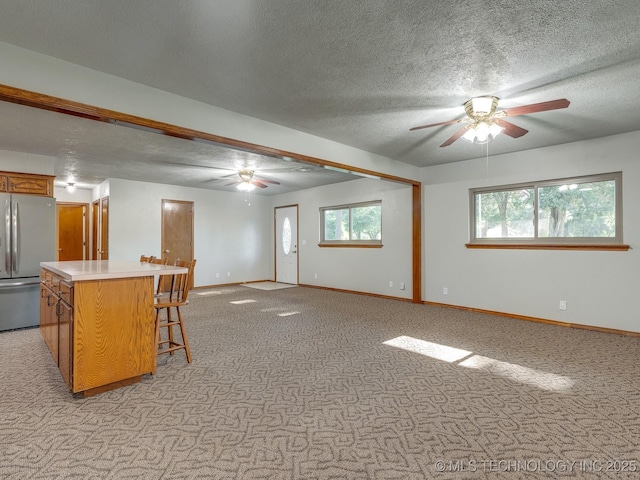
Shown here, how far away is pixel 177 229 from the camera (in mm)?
7555

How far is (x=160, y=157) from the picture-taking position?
5074mm

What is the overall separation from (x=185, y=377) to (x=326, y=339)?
163 centimetres

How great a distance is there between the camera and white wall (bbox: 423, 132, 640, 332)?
13.5 ft

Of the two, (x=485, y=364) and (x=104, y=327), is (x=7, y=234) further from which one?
(x=485, y=364)

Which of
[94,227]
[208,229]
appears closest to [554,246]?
[208,229]

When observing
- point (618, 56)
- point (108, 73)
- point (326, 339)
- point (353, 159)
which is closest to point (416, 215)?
point (353, 159)

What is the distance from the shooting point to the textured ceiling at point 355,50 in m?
1.96

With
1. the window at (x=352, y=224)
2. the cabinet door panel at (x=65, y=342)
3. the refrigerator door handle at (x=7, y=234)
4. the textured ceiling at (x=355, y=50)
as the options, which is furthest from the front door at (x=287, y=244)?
the cabinet door panel at (x=65, y=342)

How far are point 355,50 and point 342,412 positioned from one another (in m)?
→ 2.48

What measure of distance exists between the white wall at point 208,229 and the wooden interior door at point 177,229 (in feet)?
0.36

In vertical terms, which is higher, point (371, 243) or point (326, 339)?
point (371, 243)

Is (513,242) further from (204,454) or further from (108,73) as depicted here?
(108,73)

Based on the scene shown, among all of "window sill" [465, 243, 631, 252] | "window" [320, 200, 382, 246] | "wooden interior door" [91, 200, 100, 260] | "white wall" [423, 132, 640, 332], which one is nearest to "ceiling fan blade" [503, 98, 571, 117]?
"white wall" [423, 132, 640, 332]

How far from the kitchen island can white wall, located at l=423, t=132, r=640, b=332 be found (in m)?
4.43
